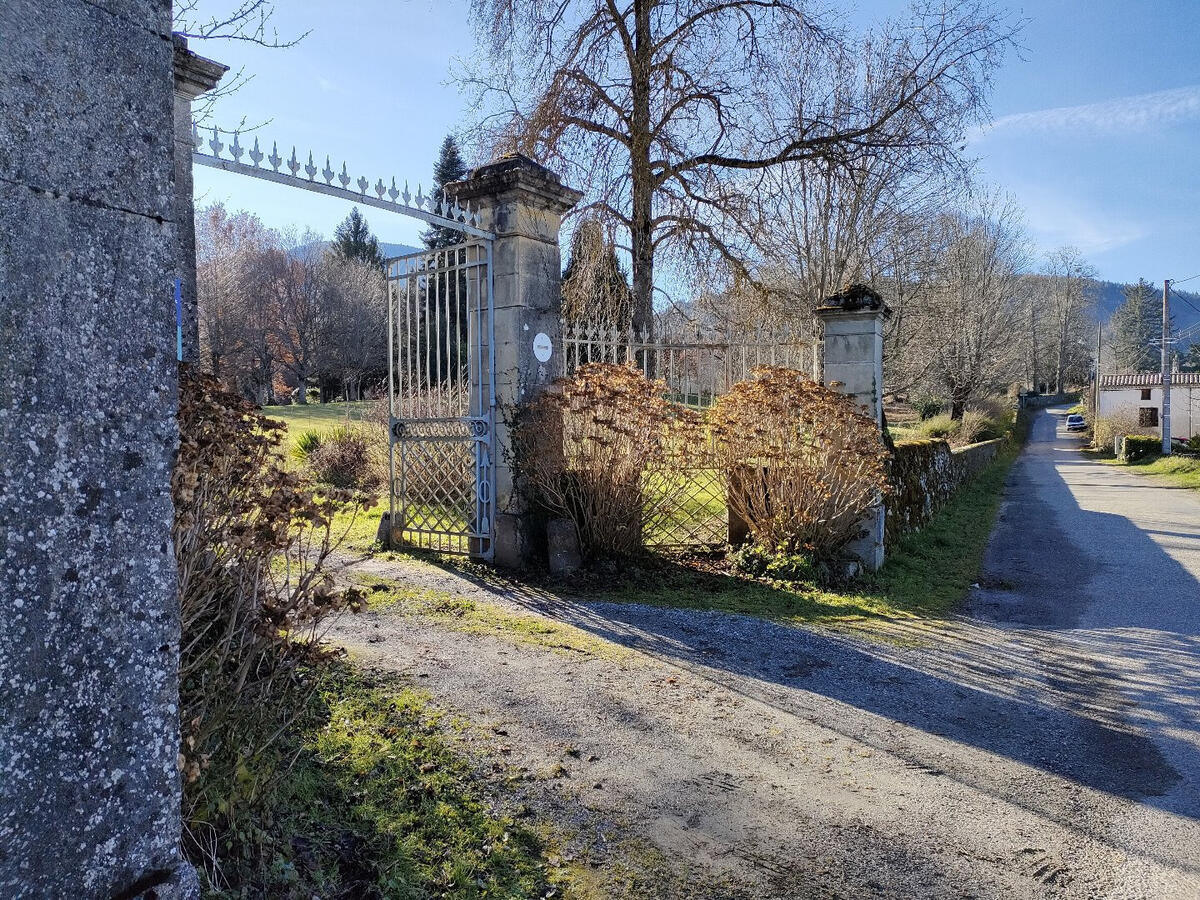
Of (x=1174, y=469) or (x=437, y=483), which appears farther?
(x=1174, y=469)

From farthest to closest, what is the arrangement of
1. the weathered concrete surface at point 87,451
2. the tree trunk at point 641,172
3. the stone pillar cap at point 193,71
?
the tree trunk at point 641,172
the stone pillar cap at point 193,71
the weathered concrete surface at point 87,451

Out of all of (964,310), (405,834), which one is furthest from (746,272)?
(964,310)

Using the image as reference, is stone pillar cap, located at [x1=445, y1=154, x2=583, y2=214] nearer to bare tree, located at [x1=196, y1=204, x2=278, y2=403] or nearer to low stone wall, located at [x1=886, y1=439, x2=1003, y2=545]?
low stone wall, located at [x1=886, y1=439, x2=1003, y2=545]

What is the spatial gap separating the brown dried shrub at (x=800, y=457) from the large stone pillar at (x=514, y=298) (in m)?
1.86

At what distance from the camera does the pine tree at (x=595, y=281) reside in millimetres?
10469

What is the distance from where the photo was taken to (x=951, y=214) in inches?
728

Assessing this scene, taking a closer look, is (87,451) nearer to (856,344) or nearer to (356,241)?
(856,344)

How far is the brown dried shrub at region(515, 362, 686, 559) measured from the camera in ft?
21.9

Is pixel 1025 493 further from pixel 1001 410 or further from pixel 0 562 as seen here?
pixel 0 562

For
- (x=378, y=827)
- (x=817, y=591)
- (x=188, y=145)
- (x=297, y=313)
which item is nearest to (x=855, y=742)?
(x=378, y=827)

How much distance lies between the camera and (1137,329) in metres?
77.6

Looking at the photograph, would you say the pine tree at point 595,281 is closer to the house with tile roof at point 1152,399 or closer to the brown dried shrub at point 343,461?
the brown dried shrub at point 343,461

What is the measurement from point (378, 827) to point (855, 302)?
20.9 feet

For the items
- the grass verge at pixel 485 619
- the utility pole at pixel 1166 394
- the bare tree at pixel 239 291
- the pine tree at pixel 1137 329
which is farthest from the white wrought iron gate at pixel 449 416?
the pine tree at pixel 1137 329
